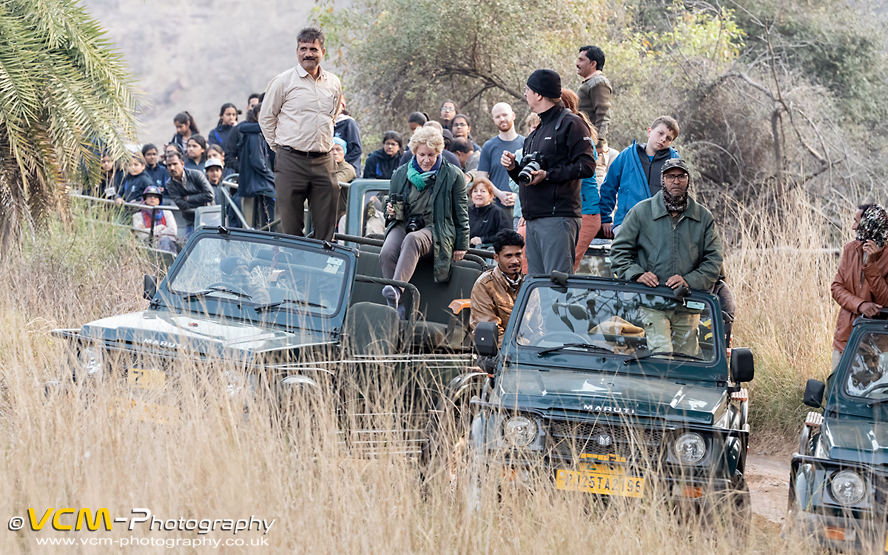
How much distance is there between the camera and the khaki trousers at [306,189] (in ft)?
27.4

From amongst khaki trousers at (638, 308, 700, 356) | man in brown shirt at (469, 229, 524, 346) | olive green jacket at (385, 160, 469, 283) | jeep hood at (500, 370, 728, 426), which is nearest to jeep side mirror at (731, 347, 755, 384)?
jeep hood at (500, 370, 728, 426)

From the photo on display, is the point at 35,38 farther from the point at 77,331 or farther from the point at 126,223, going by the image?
the point at 126,223

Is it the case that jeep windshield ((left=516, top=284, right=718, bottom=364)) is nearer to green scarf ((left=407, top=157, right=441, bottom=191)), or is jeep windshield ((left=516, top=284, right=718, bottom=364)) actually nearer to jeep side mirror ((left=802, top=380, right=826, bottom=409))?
jeep side mirror ((left=802, top=380, right=826, bottom=409))

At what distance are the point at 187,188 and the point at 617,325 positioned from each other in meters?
8.61

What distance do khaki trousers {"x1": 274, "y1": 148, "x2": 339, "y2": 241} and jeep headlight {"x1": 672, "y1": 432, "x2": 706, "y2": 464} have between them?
4.02 metres

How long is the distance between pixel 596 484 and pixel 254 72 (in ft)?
198

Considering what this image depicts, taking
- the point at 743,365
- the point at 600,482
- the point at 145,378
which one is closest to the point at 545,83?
the point at 743,365

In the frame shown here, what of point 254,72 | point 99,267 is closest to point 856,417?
point 99,267

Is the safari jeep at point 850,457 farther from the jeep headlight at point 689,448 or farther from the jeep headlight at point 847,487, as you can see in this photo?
the jeep headlight at point 689,448

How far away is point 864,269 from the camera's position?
7555 millimetres

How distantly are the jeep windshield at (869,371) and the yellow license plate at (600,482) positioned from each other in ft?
4.75

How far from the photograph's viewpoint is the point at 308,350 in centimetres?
600

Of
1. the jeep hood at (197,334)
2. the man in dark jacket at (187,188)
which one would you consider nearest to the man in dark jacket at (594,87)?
the jeep hood at (197,334)

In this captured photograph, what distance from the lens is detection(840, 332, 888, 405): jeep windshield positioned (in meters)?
5.56
